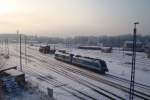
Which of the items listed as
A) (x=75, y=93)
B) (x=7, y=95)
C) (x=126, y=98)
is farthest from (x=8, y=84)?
(x=126, y=98)

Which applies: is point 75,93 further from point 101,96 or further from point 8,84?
point 8,84

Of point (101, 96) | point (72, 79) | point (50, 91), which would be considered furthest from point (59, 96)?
point (72, 79)

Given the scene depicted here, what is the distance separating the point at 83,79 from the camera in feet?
110

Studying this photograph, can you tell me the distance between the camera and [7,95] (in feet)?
80.7

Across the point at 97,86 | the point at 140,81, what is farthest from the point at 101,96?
the point at 140,81

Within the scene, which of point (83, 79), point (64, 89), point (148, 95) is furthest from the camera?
point (83, 79)

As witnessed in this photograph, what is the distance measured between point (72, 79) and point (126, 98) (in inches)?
465

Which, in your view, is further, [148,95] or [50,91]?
[148,95]

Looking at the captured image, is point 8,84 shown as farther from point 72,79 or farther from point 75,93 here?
point 72,79

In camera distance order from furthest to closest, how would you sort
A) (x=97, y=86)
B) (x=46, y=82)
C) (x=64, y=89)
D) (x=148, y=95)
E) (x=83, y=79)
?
1. (x=83, y=79)
2. (x=46, y=82)
3. (x=97, y=86)
4. (x=64, y=89)
5. (x=148, y=95)

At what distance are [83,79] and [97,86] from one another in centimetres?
480

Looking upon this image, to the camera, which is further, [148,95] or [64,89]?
[64,89]

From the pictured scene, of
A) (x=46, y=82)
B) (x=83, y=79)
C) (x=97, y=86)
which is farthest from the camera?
(x=83, y=79)

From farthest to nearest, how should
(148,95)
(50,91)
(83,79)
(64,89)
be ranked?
(83,79) → (64,89) → (148,95) → (50,91)
